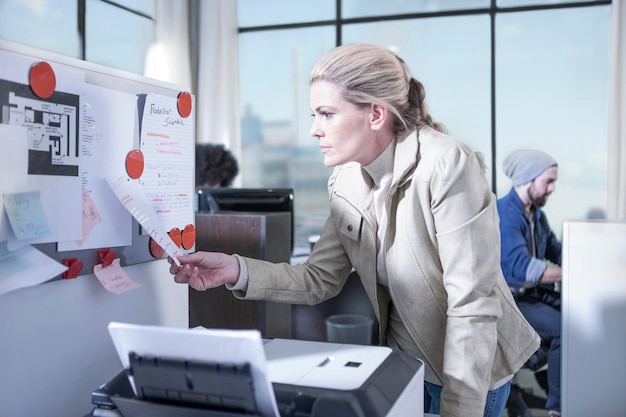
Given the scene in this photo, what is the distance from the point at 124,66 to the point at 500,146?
2849 mm

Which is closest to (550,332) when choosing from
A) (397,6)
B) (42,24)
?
(397,6)

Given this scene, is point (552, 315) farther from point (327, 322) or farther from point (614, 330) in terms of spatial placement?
point (327, 322)

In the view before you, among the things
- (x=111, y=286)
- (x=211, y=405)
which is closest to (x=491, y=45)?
(x=111, y=286)

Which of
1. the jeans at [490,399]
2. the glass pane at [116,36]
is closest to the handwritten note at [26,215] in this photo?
the jeans at [490,399]

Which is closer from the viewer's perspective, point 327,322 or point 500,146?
point 327,322

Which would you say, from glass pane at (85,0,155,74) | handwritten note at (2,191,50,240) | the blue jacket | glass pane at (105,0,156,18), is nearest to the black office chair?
the blue jacket

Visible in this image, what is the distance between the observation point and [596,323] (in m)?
2.12

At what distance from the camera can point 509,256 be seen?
2.66m

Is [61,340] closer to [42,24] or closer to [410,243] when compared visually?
[410,243]

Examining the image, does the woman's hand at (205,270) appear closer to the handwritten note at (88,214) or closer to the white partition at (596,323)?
the handwritten note at (88,214)

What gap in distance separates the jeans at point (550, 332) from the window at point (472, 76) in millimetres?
2152

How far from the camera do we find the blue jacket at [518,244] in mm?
2639

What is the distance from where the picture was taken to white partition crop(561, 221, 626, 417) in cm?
211

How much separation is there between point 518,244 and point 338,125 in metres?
1.74
